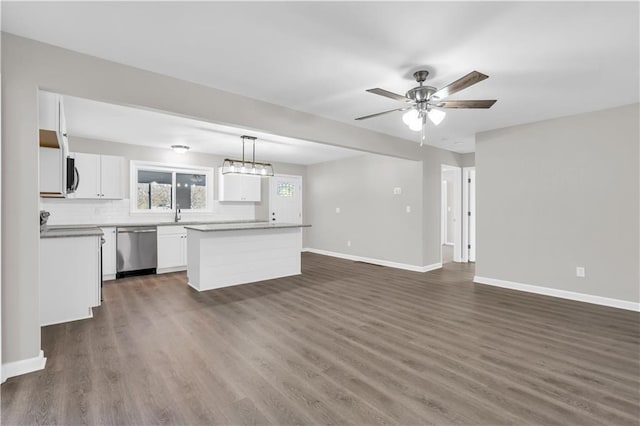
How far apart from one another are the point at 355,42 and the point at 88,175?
513 cm

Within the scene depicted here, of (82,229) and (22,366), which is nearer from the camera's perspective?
(22,366)

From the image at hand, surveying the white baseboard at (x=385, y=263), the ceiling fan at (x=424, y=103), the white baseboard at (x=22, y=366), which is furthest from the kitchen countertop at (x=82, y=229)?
the ceiling fan at (x=424, y=103)

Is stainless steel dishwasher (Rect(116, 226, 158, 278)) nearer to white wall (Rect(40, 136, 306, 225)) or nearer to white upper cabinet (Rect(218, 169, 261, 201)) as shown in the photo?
white wall (Rect(40, 136, 306, 225))

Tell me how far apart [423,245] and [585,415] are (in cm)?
421

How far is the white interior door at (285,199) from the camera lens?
8039mm

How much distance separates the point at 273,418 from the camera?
1.81 metres

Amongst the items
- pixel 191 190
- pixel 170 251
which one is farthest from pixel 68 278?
pixel 191 190

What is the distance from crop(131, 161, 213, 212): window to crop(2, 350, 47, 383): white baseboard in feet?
13.2

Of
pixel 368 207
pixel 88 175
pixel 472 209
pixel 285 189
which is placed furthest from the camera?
pixel 285 189

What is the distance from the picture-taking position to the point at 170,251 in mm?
5832

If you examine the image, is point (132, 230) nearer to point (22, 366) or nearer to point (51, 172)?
point (51, 172)

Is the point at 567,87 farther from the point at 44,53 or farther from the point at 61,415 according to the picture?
the point at 61,415

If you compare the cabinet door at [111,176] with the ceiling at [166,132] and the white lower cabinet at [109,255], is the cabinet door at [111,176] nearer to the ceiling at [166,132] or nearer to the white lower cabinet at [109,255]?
the ceiling at [166,132]

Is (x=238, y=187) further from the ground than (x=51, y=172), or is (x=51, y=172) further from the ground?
(x=238, y=187)
